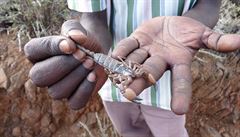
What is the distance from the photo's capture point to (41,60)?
41.4 inches

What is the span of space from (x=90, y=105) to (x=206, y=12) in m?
0.87

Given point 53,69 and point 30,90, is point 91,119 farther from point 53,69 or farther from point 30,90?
point 53,69

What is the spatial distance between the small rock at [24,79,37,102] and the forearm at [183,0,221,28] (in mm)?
874

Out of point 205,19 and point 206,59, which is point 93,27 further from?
point 206,59

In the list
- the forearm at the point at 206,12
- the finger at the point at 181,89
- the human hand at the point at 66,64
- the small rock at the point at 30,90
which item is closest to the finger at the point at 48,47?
the human hand at the point at 66,64

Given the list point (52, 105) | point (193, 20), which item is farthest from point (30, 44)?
point (52, 105)

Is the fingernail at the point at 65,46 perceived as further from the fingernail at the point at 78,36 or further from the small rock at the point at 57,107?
the small rock at the point at 57,107

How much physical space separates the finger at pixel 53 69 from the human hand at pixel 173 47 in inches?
3.8

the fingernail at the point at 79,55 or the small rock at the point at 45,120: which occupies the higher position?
the fingernail at the point at 79,55

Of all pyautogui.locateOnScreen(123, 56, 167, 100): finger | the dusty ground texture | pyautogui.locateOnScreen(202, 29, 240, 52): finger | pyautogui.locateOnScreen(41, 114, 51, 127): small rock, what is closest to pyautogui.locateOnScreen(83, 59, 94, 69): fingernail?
pyautogui.locateOnScreen(123, 56, 167, 100): finger

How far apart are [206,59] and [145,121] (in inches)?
22.6

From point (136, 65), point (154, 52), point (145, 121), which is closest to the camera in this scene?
point (136, 65)

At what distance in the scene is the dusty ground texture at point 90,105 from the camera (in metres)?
1.92

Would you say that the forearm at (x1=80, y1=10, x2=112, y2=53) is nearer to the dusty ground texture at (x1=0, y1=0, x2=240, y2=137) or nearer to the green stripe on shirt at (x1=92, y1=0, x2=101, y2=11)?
the green stripe on shirt at (x1=92, y1=0, x2=101, y2=11)
